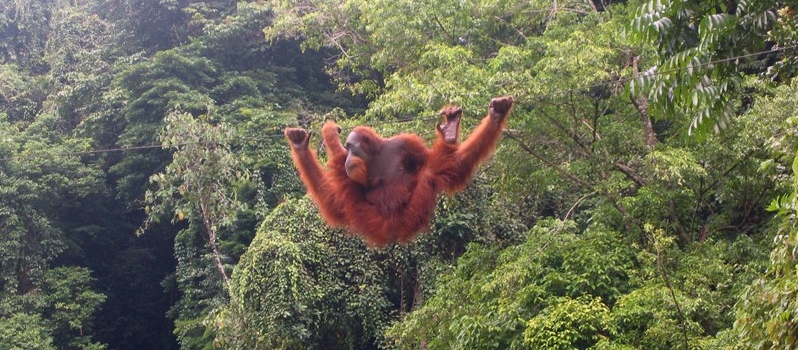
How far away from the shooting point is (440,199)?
8766 mm

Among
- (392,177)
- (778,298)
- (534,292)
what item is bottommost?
(534,292)

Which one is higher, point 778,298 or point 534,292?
point 778,298

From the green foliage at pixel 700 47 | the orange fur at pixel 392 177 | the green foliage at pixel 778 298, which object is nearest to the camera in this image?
the green foliage at pixel 778 298

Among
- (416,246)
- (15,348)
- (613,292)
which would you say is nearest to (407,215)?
(613,292)

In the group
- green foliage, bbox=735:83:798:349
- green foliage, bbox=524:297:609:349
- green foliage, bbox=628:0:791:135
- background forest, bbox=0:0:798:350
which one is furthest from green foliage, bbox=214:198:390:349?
green foliage, bbox=735:83:798:349

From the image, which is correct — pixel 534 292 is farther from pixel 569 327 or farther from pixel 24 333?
pixel 24 333

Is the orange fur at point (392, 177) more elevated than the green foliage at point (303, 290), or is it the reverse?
the orange fur at point (392, 177)

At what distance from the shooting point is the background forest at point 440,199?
211 inches

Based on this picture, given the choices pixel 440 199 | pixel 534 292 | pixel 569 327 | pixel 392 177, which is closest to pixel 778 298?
pixel 392 177

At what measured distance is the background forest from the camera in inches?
211

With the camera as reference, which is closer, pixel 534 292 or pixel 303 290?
pixel 534 292

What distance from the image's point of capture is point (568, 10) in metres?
9.36

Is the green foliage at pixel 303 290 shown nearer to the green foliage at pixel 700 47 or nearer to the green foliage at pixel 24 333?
the green foliage at pixel 24 333

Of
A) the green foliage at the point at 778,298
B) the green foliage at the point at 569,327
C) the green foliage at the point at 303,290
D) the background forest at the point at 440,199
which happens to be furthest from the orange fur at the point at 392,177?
the green foliage at the point at 303,290
